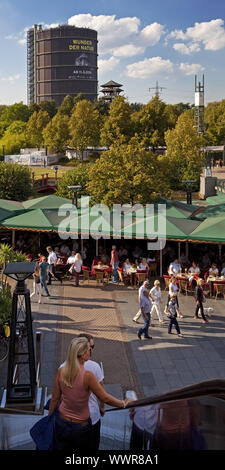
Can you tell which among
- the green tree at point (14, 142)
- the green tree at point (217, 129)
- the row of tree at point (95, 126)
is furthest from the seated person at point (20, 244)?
the green tree at point (14, 142)

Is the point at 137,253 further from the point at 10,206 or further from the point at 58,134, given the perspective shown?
the point at 58,134

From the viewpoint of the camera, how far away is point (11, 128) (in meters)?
92.1

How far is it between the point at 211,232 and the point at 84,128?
2095 inches

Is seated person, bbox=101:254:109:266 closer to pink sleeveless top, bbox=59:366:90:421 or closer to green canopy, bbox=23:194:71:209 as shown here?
green canopy, bbox=23:194:71:209

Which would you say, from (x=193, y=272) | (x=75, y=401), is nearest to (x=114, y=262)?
(x=193, y=272)

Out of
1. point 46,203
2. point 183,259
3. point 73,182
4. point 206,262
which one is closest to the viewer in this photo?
point 206,262

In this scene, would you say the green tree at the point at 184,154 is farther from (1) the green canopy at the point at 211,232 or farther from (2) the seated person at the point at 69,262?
(1) the green canopy at the point at 211,232

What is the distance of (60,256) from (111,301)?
449 centimetres

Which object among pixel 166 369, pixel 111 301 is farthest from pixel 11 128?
pixel 166 369

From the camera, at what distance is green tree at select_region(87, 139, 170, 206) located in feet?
75.2

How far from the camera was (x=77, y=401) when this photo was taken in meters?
4.21

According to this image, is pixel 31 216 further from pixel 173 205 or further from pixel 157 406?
pixel 157 406

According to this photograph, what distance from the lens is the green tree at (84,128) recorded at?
2655 inches

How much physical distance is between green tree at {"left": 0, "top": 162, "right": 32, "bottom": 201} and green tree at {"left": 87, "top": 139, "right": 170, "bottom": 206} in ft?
30.7
